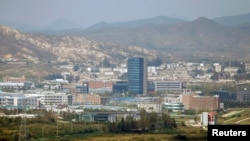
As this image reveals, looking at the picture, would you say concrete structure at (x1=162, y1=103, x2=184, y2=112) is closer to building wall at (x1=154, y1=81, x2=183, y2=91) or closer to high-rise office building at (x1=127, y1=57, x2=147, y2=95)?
high-rise office building at (x1=127, y1=57, x2=147, y2=95)

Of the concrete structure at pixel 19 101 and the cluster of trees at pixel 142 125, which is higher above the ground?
the concrete structure at pixel 19 101

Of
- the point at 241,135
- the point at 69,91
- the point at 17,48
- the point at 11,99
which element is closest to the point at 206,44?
the point at 17,48

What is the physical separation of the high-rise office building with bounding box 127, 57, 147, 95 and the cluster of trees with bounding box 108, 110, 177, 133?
1175 centimetres

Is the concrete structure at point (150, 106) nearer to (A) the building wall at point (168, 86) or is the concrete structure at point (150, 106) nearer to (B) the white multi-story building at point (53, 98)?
(B) the white multi-story building at point (53, 98)

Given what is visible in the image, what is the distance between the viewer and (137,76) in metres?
31.6

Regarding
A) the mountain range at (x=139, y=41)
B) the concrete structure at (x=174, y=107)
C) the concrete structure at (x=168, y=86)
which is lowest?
the concrete structure at (x=174, y=107)

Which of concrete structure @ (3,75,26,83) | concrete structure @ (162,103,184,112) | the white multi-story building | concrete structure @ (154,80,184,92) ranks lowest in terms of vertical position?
concrete structure @ (162,103,184,112)

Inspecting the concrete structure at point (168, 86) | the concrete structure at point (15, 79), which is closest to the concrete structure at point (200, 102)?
the concrete structure at point (168, 86)

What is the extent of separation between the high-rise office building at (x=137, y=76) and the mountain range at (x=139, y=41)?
5150 mm

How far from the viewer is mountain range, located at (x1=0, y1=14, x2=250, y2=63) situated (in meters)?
38.9

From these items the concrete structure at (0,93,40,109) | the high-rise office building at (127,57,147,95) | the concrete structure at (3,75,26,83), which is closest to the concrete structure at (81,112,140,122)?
the concrete structure at (0,93,40,109)

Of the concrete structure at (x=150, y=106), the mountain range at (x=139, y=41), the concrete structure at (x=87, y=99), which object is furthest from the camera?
the mountain range at (x=139, y=41)

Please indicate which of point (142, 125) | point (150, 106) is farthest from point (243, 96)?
point (142, 125)

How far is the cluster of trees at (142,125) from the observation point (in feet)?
51.0
